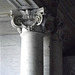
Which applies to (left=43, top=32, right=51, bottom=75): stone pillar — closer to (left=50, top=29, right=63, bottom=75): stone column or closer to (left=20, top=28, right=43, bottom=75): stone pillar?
(left=50, top=29, right=63, bottom=75): stone column

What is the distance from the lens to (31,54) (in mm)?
14711

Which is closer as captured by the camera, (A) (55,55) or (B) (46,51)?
(B) (46,51)

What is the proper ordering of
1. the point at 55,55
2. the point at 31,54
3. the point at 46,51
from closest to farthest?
the point at 31,54 < the point at 46,51 < the point at 55,55

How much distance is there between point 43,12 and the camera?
1466 centimetres

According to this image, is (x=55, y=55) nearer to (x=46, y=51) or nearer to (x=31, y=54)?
(x=46, y=51)

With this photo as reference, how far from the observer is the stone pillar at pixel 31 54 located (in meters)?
14.6

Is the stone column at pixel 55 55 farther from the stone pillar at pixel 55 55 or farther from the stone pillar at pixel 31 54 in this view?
the stone pillar at pixel 31 54

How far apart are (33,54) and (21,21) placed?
4.04ft

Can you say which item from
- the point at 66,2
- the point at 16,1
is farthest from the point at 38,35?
the point at 66,2

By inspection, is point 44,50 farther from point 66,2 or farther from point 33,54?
point 66,2

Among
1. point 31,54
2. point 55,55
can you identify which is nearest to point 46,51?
point 55,55

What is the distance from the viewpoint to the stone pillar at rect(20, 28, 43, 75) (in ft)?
47.9

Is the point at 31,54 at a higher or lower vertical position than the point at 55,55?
lower

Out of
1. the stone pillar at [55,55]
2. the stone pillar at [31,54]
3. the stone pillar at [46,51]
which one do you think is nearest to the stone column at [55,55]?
the stone pillar at [55,55]
